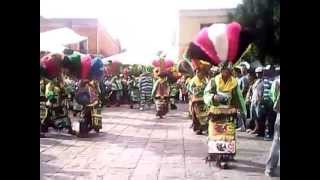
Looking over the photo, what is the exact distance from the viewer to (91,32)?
2.28 m

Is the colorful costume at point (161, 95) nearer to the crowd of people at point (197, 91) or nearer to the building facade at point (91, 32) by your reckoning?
the crowd of people at point (197, 91)

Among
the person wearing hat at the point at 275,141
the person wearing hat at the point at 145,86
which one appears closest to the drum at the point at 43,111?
the person wearing hat at the point at 145,86

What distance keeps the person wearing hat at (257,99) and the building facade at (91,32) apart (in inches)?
32.8

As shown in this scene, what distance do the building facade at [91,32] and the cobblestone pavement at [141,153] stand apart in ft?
1.20

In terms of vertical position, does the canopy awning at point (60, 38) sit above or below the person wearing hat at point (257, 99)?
above

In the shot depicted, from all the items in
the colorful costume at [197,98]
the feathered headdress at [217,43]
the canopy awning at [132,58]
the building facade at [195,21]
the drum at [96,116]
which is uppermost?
the building facade at [195,21]

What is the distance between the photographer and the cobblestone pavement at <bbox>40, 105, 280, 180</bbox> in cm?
222

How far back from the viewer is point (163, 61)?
2266 millimetres

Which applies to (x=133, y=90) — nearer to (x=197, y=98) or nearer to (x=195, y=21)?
(x=197, y=98)

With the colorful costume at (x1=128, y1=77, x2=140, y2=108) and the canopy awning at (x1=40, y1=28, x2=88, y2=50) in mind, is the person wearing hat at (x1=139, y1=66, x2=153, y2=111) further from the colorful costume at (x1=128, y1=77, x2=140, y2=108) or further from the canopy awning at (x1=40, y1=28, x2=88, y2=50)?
the canopy awning at (x1=40, y1=28, x2=88, y2=50)

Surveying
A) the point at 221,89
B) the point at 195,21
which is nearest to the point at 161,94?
the point at 221,89

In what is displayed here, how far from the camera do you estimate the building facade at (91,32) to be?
2.26 meters
